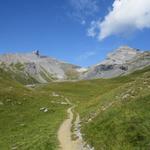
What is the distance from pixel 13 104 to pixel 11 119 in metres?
18.2

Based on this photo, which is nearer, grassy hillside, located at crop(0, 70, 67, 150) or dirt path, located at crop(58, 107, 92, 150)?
dirt path, located at crop(58, 107, 92, 150)

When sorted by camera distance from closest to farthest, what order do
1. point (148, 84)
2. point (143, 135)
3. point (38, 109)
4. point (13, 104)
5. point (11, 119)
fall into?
1. point (143, 135)
2. point (148, 84)
3. point (11, 119)
4. point (38, 109)
5. point (13, 104)

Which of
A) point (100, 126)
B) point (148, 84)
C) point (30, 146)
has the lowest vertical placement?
point (30, 146)

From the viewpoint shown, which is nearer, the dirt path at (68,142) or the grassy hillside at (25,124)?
the dirt path at (68,142)

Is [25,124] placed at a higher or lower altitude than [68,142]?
Answer: higher

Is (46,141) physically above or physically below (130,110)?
below

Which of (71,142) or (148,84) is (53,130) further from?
(148,84)

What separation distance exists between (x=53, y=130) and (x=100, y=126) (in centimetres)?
1099

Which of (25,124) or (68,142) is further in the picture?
(25,124)

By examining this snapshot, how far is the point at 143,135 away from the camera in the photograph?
A: 2830 centimetres

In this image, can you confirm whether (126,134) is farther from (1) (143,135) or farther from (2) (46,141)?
(2) (46,141)

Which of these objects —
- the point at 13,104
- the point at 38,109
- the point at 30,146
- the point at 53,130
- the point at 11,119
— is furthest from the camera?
the point at 13,104

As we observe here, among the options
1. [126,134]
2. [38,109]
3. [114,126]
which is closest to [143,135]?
[126,134]

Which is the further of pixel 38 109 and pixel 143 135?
pixel 38 109
